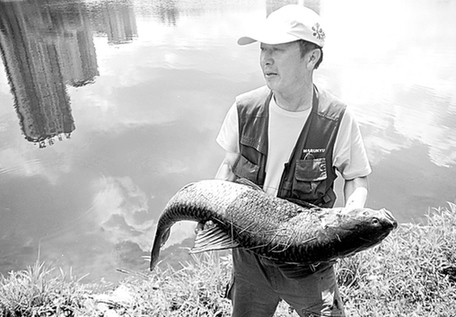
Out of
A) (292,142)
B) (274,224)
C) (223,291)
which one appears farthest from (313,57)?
(223,291)

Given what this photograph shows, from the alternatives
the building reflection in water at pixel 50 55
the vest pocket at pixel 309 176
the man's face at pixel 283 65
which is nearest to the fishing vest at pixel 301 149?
Answer: the vest pocket at pixel 309 176

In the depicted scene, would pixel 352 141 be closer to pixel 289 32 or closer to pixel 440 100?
pixel 289 32

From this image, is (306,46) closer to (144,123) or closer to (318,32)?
(318,32)

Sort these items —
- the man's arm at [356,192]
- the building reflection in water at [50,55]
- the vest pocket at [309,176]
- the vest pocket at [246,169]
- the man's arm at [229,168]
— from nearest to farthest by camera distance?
the man's arm at [356,192] < the vest pocket at [309,176] < the vest pocket at [246,169] < the man's arm at [229,168] < the building reflection in water at [50,55]

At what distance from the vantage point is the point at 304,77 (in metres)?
2.25

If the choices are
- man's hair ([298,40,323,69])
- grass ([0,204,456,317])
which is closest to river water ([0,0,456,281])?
grass ([0,204,456,317])

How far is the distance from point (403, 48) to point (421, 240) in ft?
38.4

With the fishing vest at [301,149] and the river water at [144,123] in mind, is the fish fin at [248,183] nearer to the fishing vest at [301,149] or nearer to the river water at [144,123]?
the fishing vest at [301,149]

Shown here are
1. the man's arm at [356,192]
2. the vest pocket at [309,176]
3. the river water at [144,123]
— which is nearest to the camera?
the man's arm at [356,192]

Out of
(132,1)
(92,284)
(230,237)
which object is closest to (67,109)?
(92,284)

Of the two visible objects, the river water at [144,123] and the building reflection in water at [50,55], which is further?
the building reflection in water at [50,55]

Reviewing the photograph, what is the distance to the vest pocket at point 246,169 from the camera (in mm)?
2459

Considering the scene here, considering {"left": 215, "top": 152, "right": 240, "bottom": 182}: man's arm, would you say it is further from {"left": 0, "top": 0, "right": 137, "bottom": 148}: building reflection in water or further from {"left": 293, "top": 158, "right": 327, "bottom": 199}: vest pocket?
{"left": 0, "top": 0, "right": 137, "bottom": 148}: building reflection in water

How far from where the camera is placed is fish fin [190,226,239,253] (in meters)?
2.13
